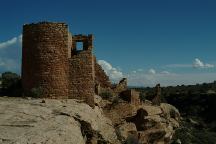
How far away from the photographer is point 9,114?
12531 mm

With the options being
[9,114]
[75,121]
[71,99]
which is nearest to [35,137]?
[9,114]

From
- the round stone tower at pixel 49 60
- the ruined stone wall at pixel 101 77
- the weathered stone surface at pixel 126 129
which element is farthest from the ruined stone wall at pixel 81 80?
the ruined stone wall at pixel 101 77

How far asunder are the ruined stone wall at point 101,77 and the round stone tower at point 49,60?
7720mm

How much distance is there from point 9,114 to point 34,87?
16.8ft

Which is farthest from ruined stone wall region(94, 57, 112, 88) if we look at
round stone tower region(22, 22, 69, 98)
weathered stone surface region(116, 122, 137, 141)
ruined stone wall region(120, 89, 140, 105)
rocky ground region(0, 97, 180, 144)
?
round stone tower region(22, 22, 69, 98)

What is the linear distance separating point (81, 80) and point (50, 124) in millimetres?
5938

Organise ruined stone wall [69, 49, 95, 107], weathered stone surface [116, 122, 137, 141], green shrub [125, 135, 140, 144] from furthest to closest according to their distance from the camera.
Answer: weathered stone surface [116, 122, 137, 141] < green shrub [125, 135, 140, 144] < ruined stone wall [69, 49, 95, 107]

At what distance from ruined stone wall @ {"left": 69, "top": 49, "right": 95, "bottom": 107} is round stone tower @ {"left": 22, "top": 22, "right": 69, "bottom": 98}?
0.88 feet

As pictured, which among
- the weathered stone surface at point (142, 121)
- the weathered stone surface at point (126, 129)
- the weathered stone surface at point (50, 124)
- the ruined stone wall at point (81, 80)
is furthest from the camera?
the weathered stone surface at point (142, 121)

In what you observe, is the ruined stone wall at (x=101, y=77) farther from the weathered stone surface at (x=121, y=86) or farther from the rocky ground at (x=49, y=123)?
the rocky ground at (x=49, y=123)

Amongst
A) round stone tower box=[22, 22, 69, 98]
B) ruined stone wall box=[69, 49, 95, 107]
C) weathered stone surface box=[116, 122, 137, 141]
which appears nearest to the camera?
round stone tower box=[22, 22, 69, 98]

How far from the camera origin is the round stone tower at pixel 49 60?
57.4ft

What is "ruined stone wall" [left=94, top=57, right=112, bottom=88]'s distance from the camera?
2557cm

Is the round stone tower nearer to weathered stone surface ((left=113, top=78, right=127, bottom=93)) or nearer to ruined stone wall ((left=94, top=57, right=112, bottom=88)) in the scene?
ruined stone wall ((left=94, top=57, right=112, bottom=88))
